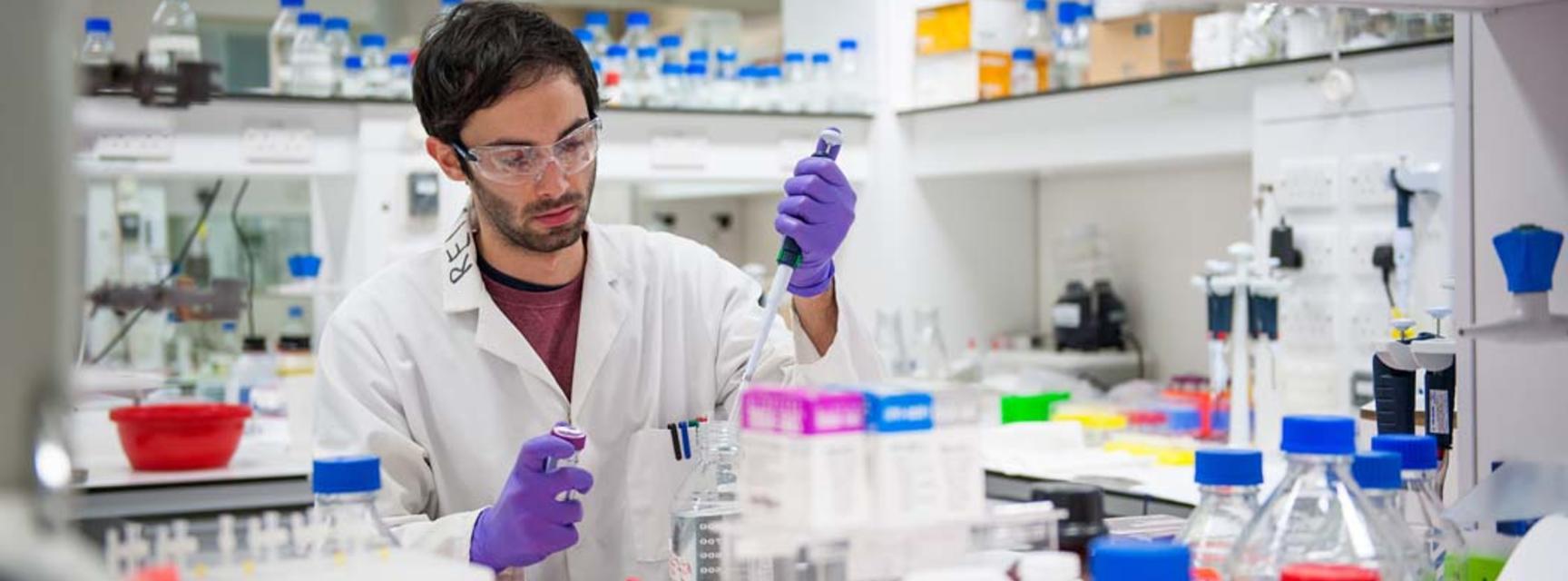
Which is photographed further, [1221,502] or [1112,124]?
[1112,124]

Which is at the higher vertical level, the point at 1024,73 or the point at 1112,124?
the point at 1024,73

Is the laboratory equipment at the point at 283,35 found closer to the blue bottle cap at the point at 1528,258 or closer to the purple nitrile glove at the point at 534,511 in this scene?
the purple nitrile glove at the point at 534,511

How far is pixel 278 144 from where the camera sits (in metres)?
4.17

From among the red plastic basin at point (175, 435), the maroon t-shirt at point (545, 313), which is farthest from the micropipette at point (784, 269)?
the red plastic basin at point (175, 435)

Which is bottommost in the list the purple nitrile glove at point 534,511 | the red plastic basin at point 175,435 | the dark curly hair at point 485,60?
the red plastic basin at point 175,435

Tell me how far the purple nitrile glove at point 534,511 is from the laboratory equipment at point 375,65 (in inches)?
109

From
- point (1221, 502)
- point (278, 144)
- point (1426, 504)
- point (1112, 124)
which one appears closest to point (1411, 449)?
point (1426, 504)

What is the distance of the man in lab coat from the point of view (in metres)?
2.09

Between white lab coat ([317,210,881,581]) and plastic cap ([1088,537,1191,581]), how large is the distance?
3.23 feet

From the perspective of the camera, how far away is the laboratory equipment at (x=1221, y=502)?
4.65 ft

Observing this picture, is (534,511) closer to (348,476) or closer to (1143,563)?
(348,476)

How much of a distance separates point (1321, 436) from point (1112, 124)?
2998mm

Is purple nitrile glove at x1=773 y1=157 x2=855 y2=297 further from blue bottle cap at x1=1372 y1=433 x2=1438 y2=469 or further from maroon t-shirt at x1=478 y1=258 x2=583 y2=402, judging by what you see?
blue bottle cap at x1=1372 y1=433 x2=1438 y2=469

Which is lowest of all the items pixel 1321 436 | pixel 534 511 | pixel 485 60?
pixel 534 511
